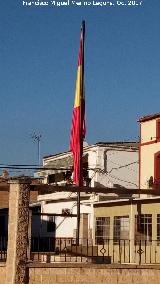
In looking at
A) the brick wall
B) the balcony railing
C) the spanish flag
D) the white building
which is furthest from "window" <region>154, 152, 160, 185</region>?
the brick wall

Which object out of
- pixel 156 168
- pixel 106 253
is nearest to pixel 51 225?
pixel 156 168

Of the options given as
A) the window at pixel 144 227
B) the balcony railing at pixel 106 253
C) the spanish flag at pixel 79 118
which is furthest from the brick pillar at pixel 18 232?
the window at pixel 144 227

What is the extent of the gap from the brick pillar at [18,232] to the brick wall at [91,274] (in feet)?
1.58

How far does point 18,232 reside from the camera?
2241 centimetres

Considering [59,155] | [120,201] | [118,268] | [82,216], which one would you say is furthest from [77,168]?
[59,155]

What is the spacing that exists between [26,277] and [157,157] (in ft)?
65.6

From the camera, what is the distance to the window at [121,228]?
107ft

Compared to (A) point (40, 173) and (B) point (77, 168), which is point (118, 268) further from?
(A) point (40, 173)

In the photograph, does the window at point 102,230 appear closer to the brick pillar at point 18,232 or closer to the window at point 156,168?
the window at point 156,168

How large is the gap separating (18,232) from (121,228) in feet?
37.7

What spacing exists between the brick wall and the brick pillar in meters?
0.48

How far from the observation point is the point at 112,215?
1316 inches

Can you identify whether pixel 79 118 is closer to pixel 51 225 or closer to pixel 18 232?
pixel 18 232

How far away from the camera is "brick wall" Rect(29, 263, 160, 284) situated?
73.2 ft
